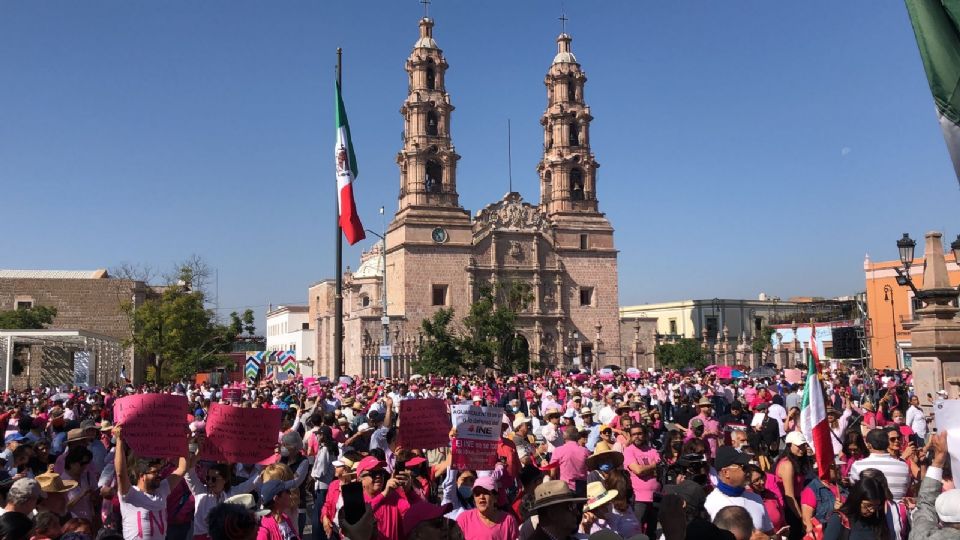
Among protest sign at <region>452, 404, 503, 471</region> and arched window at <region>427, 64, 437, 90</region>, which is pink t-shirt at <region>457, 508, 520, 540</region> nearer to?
protest sign at <region>452, 404, 503, 471</region>

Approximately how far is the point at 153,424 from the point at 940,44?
5698 millimetres

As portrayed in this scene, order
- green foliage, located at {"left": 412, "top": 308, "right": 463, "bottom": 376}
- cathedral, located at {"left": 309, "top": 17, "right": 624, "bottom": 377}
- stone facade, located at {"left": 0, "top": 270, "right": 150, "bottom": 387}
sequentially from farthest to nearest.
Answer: cathedral, located at {"left": 309, "top": 17, "right": 624, "bottom": 377} → stone facade, located at {"left": 0, "top": 270, "right": 150, "bottom": 387} → green foliage, located at {"left": 412, "top": 308, "right": 463, "bottom": 376}

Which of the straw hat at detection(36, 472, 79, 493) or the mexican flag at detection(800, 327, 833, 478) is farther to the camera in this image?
the mexican flag at detection(800, 327, 833, 478)

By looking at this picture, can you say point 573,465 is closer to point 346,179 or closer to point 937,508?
point 937,508

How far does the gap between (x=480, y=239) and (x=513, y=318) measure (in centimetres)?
891

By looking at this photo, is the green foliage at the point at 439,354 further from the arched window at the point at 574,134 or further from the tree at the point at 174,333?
the arched window at the point at 574,134

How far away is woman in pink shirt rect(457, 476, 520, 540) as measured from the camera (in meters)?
5.09

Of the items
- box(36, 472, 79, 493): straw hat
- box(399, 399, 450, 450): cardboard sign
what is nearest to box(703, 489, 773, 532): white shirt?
box(399, 399, 450, 450): cardboard sign

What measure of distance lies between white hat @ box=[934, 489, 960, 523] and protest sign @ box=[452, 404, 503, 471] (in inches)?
141

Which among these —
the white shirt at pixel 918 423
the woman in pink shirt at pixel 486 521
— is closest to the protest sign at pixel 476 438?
the woman in pink shirt at pixel 486 521

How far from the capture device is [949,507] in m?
4.31

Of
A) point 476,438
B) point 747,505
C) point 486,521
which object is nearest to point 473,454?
point 476,438

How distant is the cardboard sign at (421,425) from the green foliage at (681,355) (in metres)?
53.8

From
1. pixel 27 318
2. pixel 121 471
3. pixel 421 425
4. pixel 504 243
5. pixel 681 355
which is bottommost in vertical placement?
pixel 121 471
